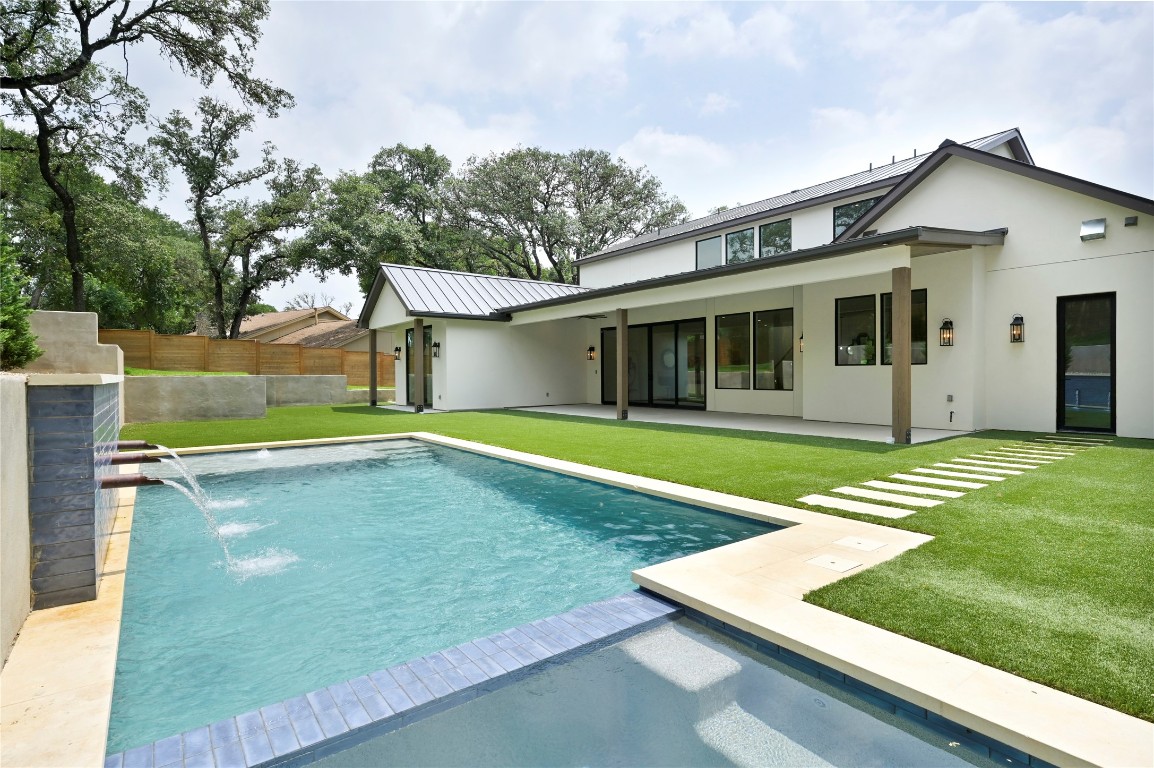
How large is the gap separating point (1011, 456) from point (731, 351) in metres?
7.11

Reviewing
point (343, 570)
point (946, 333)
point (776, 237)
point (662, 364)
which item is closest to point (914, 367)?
point (946, 333)

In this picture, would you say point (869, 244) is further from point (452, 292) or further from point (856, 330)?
point (452, 292)

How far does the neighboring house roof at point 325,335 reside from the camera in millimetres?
33375

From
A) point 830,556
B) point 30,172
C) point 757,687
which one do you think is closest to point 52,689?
point 757,687

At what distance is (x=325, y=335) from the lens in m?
35.4

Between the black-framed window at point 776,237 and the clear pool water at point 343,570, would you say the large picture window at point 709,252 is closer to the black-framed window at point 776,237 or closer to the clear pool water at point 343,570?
the black-framed window at point 776,237

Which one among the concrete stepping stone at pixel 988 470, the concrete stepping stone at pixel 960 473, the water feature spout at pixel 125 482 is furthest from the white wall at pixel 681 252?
the water feature spout at pixel 125 482

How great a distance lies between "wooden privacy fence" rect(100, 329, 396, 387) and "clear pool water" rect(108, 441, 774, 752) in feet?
49.5

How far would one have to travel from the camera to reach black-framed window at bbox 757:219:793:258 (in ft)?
47.2

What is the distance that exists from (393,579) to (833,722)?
9.33ft

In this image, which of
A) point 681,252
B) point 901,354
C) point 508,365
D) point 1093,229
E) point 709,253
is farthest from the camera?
point 681,252

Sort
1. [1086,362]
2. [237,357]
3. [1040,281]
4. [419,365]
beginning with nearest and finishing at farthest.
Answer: [1086,362], [1040,281], [419,365], [237,357]

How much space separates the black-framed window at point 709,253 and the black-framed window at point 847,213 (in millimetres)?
3192

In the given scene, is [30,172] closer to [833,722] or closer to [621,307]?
[621,307]
